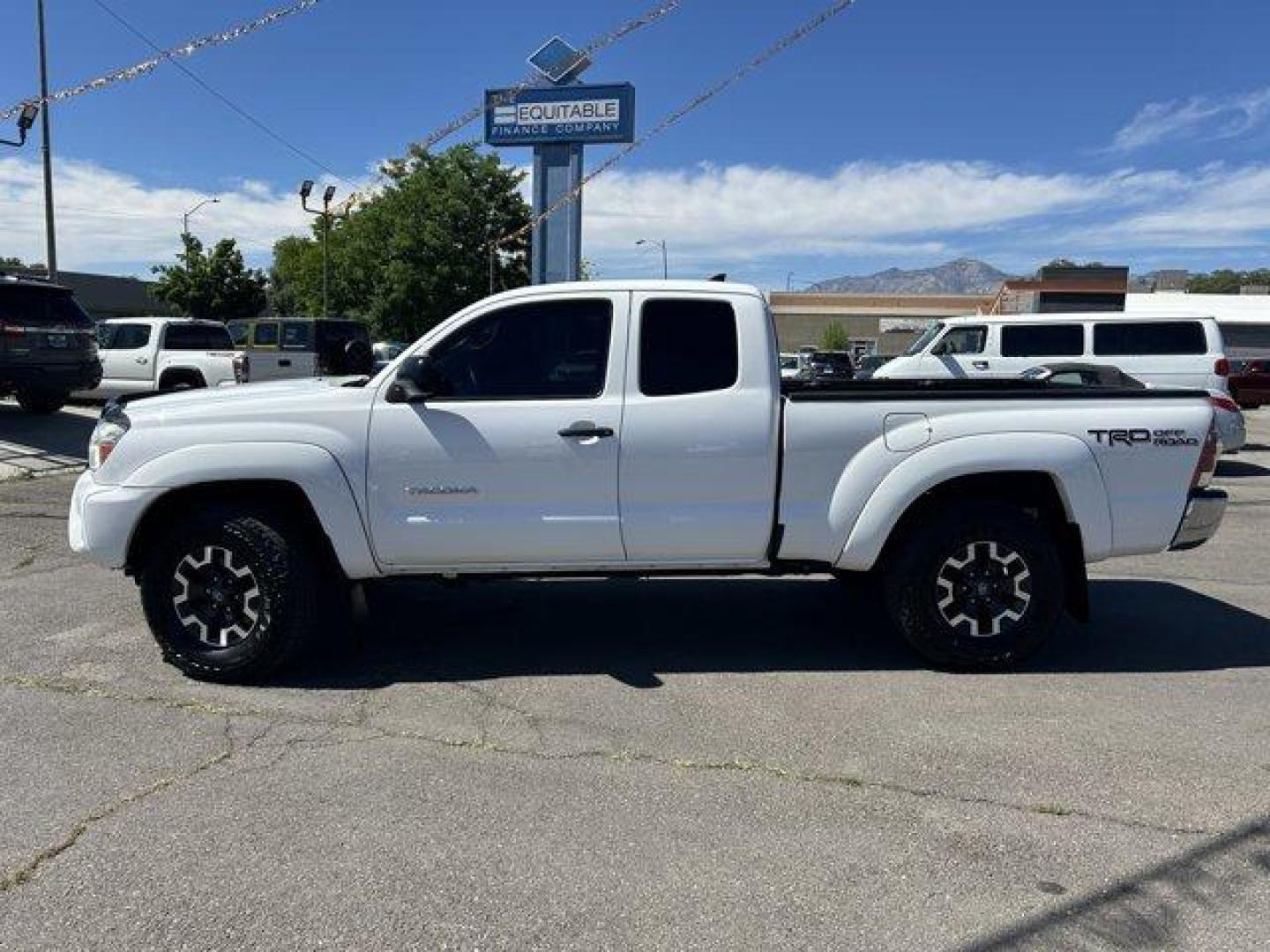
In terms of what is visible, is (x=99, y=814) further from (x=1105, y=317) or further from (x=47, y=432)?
(x=1105, y=317)

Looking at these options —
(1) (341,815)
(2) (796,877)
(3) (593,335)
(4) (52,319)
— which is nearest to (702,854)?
(2) (796,877)

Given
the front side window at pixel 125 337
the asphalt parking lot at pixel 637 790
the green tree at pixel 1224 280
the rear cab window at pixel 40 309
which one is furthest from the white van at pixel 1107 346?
the green tree at pixel 1224 280

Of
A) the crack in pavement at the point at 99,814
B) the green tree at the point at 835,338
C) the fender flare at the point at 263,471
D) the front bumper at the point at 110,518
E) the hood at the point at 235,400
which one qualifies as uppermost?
Answer: the green tree at the point at 835,338

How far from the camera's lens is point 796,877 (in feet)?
10.2

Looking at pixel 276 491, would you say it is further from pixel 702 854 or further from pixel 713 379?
pixel 702 854

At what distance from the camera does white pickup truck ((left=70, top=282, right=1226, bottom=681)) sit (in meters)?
4.70

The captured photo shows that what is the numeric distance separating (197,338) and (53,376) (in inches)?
145

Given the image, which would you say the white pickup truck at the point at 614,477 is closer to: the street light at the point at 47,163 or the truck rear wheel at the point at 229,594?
the truck rear wheel at the point at 229,594

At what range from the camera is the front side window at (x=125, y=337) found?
16984 millimetres

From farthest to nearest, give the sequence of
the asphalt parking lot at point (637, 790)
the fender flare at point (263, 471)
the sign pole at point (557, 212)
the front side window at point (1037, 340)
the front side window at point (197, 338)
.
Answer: the sign pole at point (557, 212) → the front side window at point (197, 338) → the front side window at point (1037, 340) → the fender flare at point (263, 471) → the asphalt parking lot at point (637, 790)

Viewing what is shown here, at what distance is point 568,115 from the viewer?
2233cm

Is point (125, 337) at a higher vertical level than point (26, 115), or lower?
lower

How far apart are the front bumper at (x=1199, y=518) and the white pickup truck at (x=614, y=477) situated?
0.04ft

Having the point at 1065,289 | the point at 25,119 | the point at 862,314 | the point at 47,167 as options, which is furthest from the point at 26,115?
the point at 862,314
